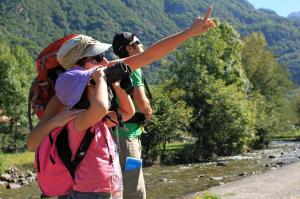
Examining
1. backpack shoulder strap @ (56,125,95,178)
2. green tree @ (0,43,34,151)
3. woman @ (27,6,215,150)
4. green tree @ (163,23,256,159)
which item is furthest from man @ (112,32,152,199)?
green tree @ (0,43,34,151)

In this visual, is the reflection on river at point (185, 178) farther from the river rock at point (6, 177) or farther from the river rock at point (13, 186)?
the river rock at point (6, 177)

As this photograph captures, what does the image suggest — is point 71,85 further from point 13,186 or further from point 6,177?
point 6,177

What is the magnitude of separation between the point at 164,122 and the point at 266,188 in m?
25.9

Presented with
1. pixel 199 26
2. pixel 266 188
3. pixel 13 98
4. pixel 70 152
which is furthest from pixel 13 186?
pixel 70 152

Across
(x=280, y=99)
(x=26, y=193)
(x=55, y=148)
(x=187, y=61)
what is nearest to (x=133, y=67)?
(x=55, y=148)

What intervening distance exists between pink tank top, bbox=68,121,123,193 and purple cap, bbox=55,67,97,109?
6.0 inches

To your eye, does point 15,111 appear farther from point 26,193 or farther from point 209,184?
point 209,184

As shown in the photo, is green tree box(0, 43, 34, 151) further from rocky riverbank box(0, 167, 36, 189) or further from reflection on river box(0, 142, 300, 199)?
reflection on river box(0, 142, 300, 199)

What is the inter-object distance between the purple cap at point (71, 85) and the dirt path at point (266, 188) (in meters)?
8.15

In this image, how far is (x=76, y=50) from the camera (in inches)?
145

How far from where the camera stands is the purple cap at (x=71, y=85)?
3.48 meters

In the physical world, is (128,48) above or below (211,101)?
below

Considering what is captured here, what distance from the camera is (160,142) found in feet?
123

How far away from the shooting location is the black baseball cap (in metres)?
5.12
